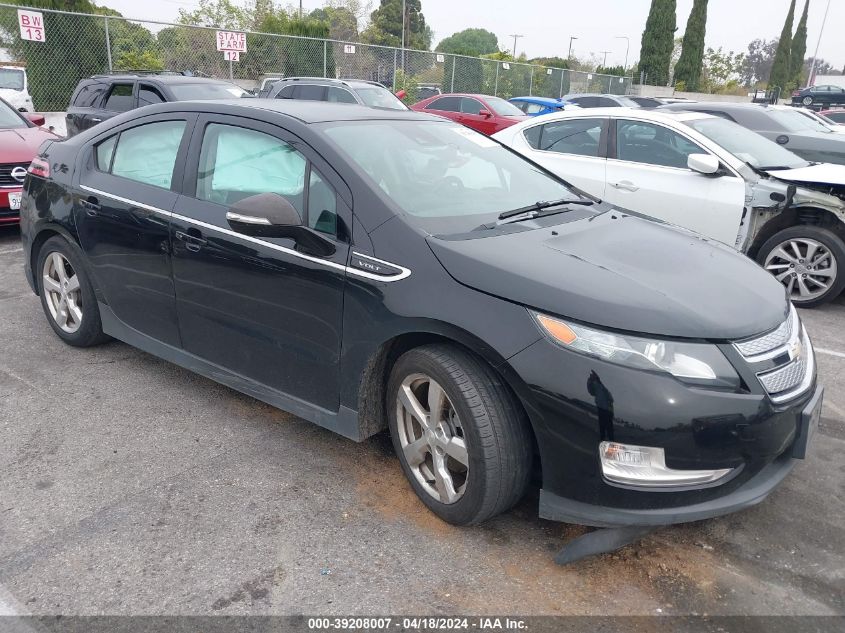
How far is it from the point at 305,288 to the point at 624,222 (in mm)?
1551

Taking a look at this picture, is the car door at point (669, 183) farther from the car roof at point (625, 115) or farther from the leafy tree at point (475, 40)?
the leafy tree at point (475, 40)

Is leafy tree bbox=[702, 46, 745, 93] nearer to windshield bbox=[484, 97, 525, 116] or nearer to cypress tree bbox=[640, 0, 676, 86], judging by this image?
cypress tree bbox=[640, 0, 676, 86]

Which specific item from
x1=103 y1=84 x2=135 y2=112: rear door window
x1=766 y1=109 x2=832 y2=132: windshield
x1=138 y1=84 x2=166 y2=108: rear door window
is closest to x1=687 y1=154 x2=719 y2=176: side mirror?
x1=766 y1=109 x2=832 y2=132: windshield

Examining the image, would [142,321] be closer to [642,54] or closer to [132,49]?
[132,49]

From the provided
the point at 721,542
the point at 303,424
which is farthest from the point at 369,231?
the point at 721,542

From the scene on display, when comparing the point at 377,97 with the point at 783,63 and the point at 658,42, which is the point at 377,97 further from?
the point at 783,63

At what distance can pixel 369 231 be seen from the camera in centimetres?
286

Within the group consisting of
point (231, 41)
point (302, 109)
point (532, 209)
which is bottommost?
point (532, 209)

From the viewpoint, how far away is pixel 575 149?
6.89 metres

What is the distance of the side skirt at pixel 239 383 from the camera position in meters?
3.04

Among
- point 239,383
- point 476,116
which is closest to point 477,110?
point 476,116

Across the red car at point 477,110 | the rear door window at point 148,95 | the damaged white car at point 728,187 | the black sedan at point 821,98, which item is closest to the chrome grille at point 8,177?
the rear door window at point 148,95

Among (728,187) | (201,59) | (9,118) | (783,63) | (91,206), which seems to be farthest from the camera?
(783,63)

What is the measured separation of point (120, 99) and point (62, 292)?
711 cm
